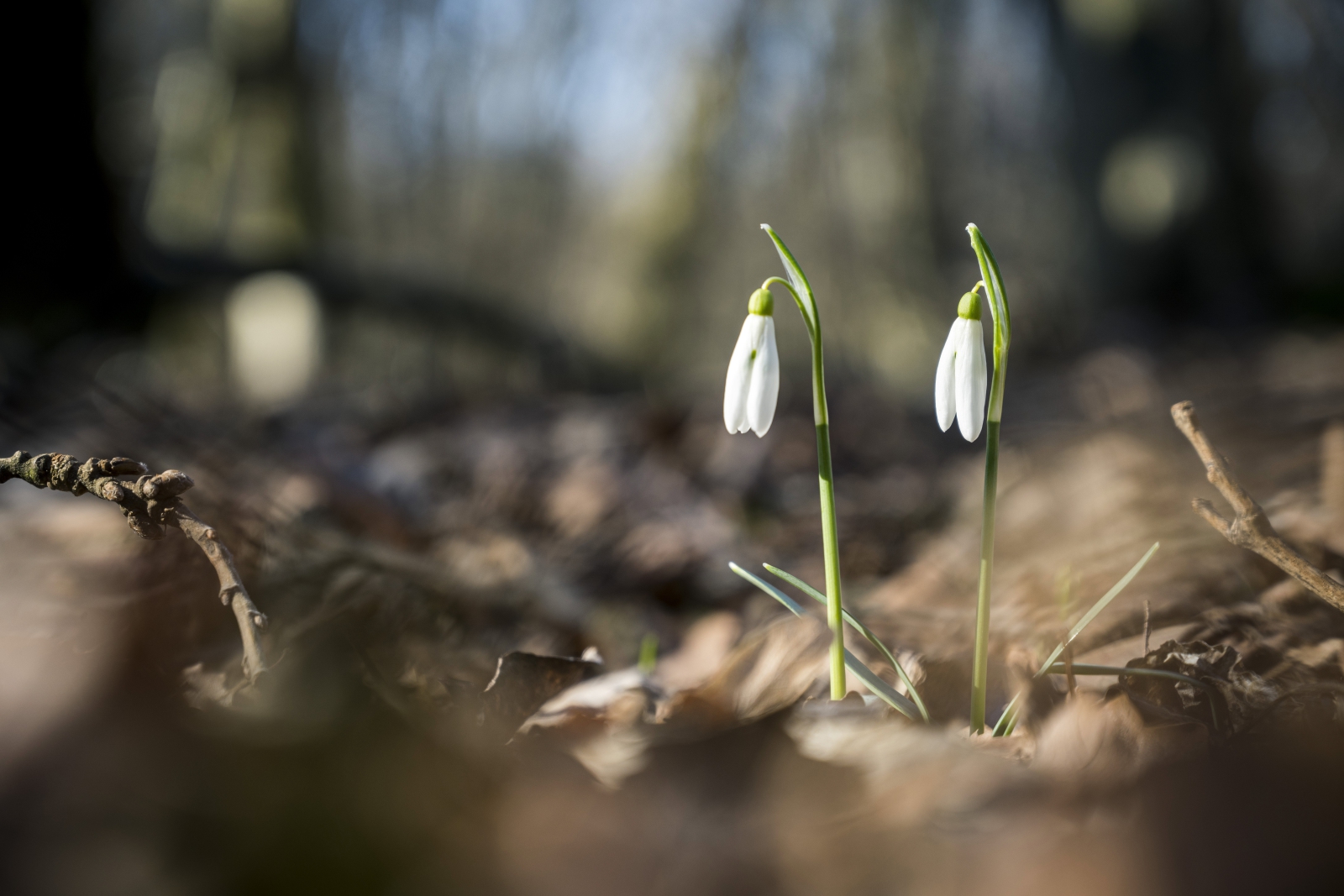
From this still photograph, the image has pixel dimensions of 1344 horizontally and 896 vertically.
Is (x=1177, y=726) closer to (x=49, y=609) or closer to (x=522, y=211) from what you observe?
(x=49, y=609)

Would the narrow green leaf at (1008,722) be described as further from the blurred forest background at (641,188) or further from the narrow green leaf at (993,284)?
the blurred forest background at (641,188)

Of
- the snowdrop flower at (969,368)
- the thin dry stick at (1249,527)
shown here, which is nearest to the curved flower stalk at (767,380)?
the snowdrop flower at (969,368)

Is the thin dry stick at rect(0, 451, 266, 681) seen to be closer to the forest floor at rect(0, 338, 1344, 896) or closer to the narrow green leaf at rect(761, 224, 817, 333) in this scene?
the forest floor at rect(0, 338, 1344, 896)

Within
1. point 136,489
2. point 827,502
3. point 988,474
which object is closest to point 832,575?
point 827,502

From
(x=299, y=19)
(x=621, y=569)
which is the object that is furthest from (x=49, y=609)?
(x=299, y=19)

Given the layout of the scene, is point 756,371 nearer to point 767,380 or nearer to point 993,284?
point 767,380

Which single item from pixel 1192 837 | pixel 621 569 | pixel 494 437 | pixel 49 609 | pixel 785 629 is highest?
pixel 1192 837
